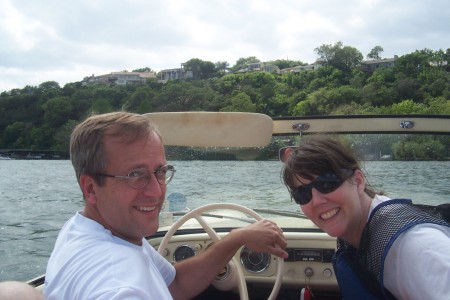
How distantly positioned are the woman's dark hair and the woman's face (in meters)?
0.04

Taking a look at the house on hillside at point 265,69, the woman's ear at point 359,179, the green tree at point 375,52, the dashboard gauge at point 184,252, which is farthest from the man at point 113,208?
the green tree at point 375,52

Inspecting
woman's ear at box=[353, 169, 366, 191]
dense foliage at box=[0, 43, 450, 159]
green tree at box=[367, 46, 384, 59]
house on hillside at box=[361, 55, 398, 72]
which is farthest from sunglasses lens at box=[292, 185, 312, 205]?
green tree at box=[367, 46, 384, 59]

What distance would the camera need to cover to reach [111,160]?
1517mm

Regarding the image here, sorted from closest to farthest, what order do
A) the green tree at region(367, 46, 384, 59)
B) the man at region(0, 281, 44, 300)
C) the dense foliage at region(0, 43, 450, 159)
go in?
the man at region(0, 281, 44, 300), the dense foliage at region(0, 43, 450, 159), the green tree at region(367, 46, 384, 59)

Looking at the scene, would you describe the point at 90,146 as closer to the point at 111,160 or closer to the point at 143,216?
the point at 111,160

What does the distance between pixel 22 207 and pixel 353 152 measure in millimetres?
11983

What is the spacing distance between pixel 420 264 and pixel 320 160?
613 mm

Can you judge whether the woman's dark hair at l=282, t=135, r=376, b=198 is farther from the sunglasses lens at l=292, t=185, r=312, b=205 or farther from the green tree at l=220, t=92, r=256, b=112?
the green tree at l=220, t=92, r=256, b=112

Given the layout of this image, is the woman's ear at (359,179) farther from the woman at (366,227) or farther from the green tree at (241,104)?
the green tree at (241,104)

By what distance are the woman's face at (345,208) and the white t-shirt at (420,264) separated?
29cm

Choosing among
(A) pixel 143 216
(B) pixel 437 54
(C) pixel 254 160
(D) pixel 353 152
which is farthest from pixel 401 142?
(B) pixel 437 54

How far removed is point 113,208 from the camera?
5.02 ft

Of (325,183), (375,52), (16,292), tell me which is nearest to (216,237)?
(325,183)

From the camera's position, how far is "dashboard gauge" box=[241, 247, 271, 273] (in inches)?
111
